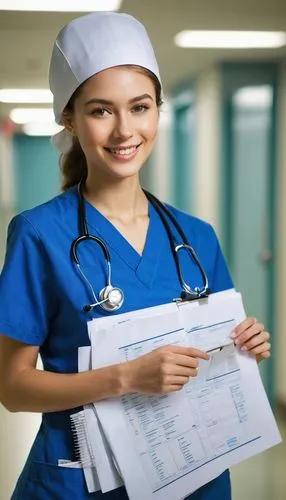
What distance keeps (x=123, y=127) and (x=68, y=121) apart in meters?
0.14

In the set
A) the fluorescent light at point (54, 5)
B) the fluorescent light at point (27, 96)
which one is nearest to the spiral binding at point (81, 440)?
the fluorescent light at point (27, 96)

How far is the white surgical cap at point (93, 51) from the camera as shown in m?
0.98

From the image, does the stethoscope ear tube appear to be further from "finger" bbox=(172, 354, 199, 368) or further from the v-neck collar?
"finger" bbox=(172, 354, 199, 368)

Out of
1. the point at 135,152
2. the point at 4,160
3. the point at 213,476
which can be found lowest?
the point at 213,476

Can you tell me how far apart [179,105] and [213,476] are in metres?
2.77

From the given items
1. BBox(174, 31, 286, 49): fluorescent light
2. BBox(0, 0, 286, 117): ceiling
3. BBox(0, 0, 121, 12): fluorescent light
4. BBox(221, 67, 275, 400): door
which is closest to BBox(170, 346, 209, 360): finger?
BBox(0, 0, 286, 117): ceiling

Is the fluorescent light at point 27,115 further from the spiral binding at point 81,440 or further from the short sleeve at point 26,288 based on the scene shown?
the spiral binding at point 81,440

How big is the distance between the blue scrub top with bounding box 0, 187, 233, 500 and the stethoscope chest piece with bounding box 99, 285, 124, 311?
15 mm

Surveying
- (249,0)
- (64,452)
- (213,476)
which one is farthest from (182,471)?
(249,0)

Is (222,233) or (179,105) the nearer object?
(222,233)

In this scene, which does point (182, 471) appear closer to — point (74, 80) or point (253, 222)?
point (74, 80)

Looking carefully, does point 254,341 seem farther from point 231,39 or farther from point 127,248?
point 231,39

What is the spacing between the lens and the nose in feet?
3.15

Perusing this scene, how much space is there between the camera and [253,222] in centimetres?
332
